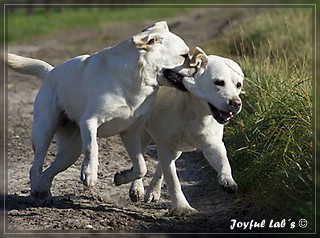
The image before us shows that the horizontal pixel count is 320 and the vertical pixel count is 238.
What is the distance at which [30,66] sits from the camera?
8.22 m

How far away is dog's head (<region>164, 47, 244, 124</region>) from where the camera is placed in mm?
6804

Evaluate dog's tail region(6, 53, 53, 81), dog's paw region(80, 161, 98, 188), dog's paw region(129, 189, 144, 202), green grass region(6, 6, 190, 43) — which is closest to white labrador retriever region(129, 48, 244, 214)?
dog's paw region(129, 189, 144, 202)

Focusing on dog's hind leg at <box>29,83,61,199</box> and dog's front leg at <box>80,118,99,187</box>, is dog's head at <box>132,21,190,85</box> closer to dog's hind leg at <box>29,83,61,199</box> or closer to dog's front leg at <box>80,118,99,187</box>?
dog's front leg at <box>80,118,99,187</box>

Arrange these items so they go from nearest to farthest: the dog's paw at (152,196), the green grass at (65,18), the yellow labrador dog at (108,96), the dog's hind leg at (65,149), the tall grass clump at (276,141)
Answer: the tall grass clump at (276,141), the yellow labrador dog at (108,96), the dog's hind leg at (65,149), the dog's paw at (152,196), the green grass at (65,18)

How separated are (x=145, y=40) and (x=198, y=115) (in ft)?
2.53

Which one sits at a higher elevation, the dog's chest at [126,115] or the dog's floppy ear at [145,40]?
the dog's floppy ear at [145,40]

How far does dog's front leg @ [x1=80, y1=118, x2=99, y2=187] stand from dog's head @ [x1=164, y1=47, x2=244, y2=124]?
2.46 feet

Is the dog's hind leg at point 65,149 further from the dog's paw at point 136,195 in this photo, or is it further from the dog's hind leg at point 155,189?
the dog's hind leg at point 155,189

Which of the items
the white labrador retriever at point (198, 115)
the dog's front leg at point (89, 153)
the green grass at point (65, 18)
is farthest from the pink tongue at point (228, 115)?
the green grass at point (65, 18)

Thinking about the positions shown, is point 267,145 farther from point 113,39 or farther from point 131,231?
point 113,39

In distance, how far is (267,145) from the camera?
7.69m

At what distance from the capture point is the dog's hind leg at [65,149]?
7.55 meters

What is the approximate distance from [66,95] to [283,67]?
3.18 metres

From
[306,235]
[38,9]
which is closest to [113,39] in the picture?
[38,9]
